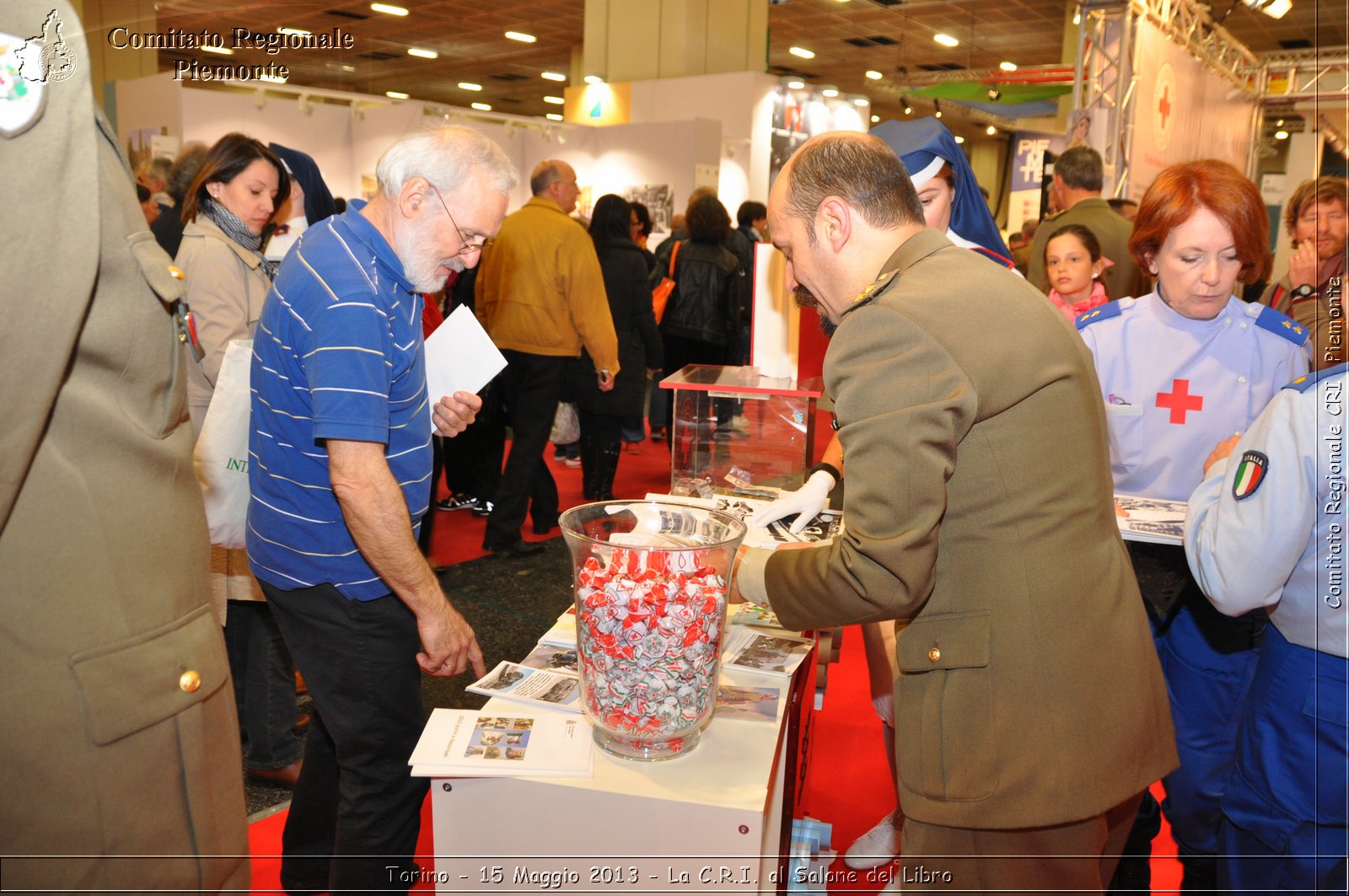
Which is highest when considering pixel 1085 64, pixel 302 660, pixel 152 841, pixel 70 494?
pixel 1085 64

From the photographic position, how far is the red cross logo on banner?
7.41 ft

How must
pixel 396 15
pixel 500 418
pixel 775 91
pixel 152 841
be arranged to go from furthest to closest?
pixel 396 15
pixel 775 91
pixel 500 418
pixel 152 841

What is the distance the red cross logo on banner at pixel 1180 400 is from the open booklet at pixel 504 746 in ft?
5.47

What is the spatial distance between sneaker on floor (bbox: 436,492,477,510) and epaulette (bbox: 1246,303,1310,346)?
164 inches

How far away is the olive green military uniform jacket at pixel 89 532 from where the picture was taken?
0.74 meters

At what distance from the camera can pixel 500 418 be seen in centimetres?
523

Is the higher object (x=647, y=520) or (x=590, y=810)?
(x=647, y=520)

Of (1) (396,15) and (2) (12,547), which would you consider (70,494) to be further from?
(1) (396,15)

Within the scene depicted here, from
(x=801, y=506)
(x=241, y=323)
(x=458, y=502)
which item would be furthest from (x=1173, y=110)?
(x=241, y=323)

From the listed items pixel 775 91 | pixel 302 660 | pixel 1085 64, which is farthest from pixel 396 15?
pixel 302 660

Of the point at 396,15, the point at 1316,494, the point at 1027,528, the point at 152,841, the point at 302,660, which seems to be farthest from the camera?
the point at 396,15

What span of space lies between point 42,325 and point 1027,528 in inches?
42.1

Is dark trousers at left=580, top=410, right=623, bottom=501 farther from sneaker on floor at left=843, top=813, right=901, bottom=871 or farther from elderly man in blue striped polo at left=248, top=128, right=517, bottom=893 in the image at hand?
elderly man in blue striped polo at left=248, top=128, right=517, bottom=893

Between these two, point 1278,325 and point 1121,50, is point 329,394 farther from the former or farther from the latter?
point 1121,50
